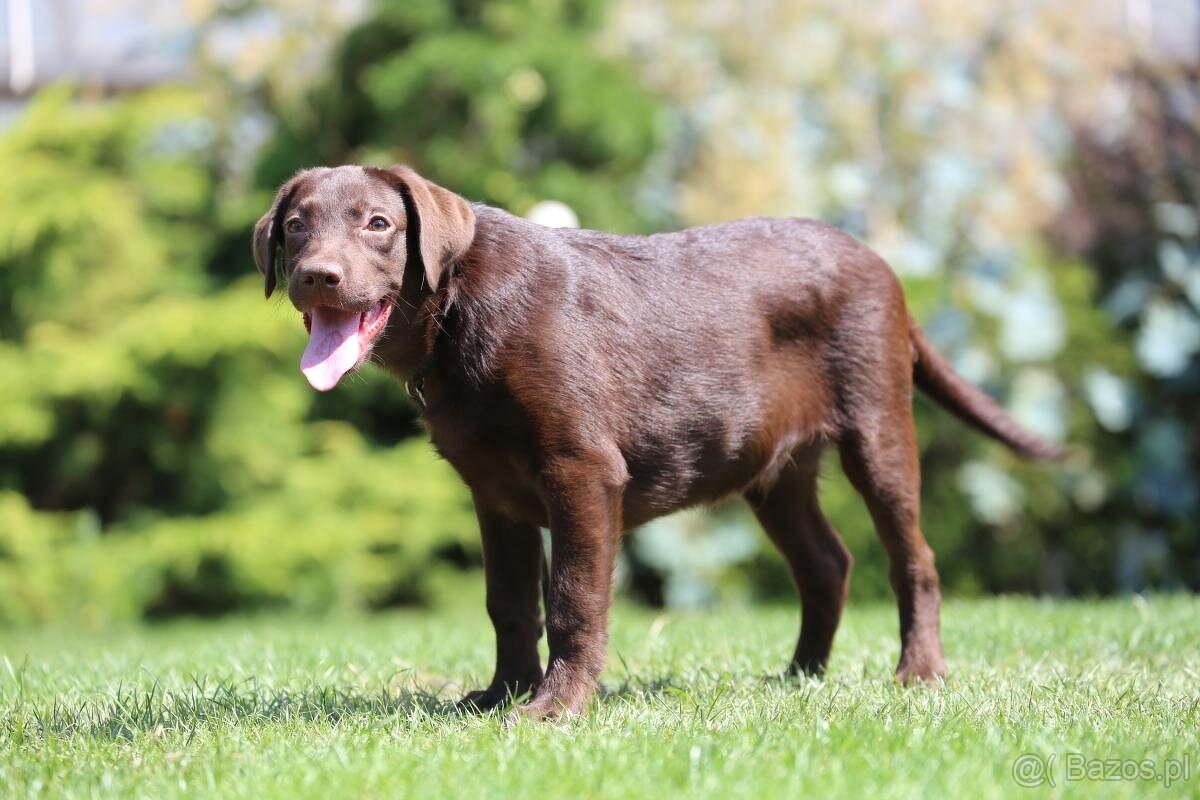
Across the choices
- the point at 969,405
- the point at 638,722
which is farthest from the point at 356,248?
the point at 969,405

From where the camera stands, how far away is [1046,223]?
10.6 meters

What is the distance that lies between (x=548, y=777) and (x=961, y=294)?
7262 millimetres

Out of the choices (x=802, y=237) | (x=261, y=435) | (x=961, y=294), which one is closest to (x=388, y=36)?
(x=261, y=435)

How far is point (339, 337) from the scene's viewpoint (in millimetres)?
3479

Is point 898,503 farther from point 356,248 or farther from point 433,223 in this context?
point 356,248

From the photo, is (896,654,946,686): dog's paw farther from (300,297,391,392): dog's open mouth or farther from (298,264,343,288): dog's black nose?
(298,264,343,288): dog's black nose

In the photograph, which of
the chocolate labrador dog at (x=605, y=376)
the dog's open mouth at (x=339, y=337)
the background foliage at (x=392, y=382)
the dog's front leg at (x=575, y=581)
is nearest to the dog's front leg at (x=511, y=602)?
the chocolate labrador dog at (x=605, y=376)

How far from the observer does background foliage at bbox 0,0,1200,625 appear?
8.80 metres

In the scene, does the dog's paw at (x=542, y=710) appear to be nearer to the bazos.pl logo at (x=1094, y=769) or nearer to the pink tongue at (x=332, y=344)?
the pink tongue at (x=332, y=344)

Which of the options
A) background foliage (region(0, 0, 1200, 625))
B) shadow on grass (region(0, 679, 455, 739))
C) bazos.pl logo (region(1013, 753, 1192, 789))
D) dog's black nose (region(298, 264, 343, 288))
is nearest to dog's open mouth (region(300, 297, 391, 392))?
dog's black nose (region(298, 264, 343, 288))

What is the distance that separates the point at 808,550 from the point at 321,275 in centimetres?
194

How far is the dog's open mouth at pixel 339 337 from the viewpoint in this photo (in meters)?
3.44

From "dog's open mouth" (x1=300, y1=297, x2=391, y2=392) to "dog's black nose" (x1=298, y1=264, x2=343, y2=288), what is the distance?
4.2 inches

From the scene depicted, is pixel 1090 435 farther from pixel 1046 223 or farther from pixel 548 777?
pixel 548 777
